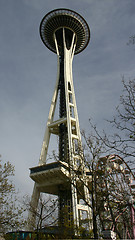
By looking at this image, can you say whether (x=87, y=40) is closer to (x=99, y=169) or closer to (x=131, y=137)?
(x=99, y=169)

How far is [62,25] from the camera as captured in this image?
4753 cm

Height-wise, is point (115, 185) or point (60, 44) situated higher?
point (60, 44)

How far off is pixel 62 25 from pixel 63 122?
25473 millimetres

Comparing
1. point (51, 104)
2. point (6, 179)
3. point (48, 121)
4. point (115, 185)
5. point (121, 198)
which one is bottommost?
point (121, 198)

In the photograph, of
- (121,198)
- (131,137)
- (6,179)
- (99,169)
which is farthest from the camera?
(6,179)

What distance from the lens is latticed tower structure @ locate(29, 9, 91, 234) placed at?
2956 cm

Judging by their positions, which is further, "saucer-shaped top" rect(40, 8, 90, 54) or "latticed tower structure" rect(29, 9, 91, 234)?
"saucer-shaped top" rect(40, 8, 90, 54)

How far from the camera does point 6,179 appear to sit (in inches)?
654

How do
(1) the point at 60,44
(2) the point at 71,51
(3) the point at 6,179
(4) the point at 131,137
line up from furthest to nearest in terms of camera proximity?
(1) the point at 60,44 → (2) the point at 71,51 → (3) the point at 6,179 → (4) the point at 131,137

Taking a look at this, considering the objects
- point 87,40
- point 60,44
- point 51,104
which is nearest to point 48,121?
point 51,104

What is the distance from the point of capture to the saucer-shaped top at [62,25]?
4566 cm

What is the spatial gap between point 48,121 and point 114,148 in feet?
93.4

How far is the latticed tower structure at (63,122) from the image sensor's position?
2956cm

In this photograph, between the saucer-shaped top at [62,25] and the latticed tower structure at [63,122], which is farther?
the saucer-shaped top at [62,25]
